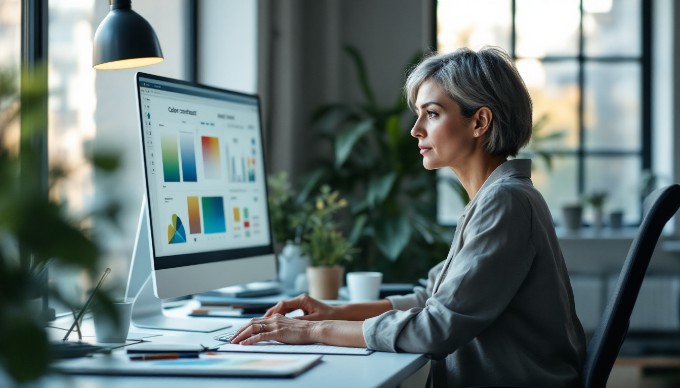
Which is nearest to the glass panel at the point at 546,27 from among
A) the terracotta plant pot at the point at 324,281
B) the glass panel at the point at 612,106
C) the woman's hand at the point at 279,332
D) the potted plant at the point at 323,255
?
the glass panel at the point at 612,106

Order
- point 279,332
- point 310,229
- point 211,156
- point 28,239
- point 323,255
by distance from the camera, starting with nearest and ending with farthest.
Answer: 1. point 28,239
2. point 279,332
3. point 211,156
4. point 323,255
5. point 310,229

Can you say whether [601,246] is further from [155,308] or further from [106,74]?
[155,308]

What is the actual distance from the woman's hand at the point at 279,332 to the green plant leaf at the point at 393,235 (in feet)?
6.84

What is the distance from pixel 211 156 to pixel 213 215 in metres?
0.14

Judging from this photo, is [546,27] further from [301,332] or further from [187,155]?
[301,332]

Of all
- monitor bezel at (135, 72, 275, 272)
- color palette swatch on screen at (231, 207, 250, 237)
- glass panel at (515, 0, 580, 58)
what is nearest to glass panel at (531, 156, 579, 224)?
glass panel at (515, 0, 580, 58)

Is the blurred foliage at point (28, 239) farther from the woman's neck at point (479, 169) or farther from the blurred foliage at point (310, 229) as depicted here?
the blurred foliage at point (310, 229)

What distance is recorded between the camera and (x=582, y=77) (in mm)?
5223

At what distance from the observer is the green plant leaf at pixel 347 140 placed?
157 inches

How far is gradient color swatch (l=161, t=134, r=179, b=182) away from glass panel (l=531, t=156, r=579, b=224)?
3.66 m

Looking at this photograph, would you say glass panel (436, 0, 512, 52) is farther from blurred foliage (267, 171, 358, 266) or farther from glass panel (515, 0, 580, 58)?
blurred foliage (267, 171, 358, 266)

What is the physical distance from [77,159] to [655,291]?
15.7 feet

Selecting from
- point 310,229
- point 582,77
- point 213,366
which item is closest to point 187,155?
point 213,366

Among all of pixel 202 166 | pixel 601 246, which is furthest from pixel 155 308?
pixel 601 246
